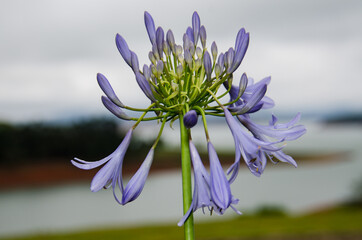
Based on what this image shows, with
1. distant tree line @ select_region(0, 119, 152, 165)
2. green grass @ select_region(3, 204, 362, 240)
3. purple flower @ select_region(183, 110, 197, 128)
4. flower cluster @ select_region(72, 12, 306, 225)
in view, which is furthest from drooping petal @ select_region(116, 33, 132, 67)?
distant tree line @ select_region(0, 119, 152, 165)

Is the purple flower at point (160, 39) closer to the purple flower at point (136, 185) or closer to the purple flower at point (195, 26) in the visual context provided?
the purple flower at point (195, 26)

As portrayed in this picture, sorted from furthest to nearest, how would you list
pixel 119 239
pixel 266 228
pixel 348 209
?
pixel 348 209, pixel 266 228, pixel 119 239

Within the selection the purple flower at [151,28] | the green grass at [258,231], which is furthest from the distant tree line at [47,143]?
the purple flower at [151,28]

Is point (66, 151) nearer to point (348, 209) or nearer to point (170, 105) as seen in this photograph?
point (348, 209)

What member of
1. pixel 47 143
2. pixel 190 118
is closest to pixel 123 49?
pixel 190 118

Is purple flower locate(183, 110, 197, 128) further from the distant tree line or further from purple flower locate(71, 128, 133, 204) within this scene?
the distant tree line

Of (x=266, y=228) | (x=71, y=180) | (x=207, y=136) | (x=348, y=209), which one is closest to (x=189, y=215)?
(x=207, y=136)

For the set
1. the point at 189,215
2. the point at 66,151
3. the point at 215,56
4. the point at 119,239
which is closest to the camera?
the point at 189,215
